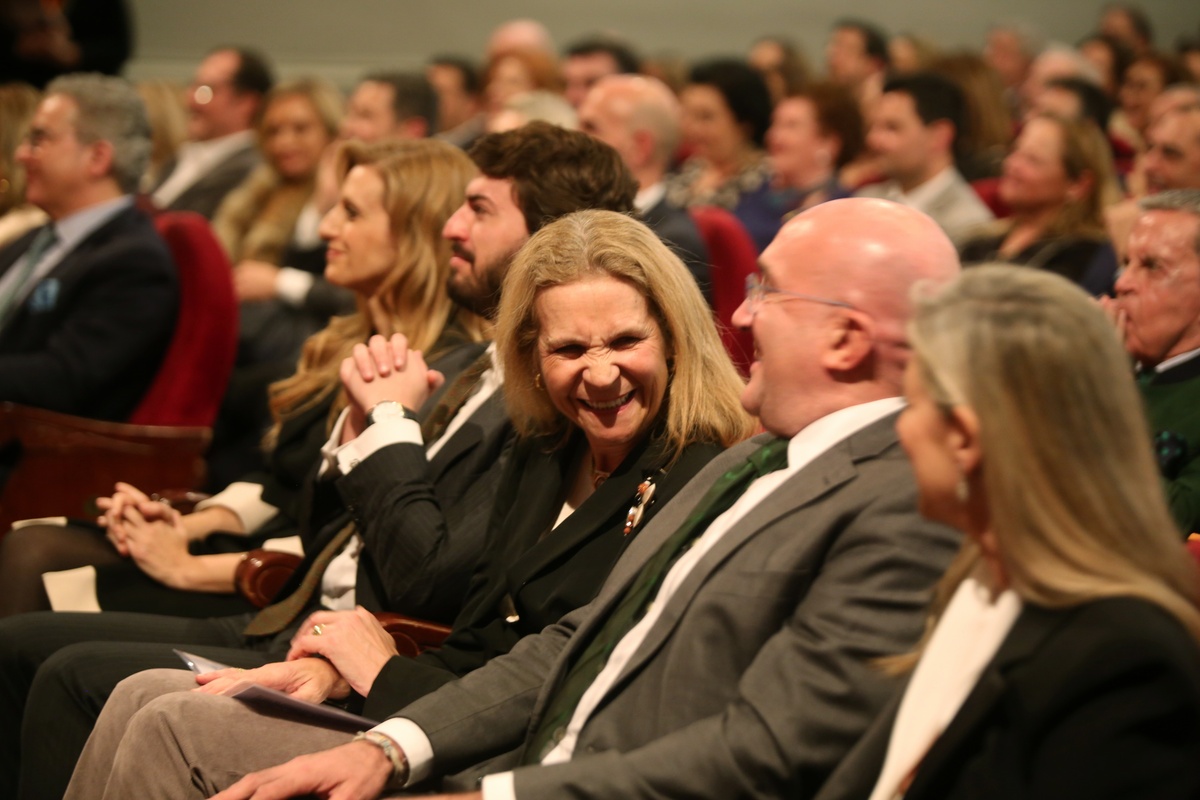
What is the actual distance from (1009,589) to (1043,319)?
0.82 ft

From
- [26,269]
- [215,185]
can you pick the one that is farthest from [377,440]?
[215,185]

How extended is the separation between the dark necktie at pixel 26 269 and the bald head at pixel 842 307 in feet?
8.51

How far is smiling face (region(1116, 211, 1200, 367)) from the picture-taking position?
2.39 m

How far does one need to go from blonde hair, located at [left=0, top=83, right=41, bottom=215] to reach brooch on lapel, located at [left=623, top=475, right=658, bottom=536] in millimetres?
3454

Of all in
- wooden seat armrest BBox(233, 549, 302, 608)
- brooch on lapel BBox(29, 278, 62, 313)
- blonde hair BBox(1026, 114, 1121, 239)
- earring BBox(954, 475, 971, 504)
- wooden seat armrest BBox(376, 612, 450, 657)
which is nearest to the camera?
earring BBox(954, 475, 971, 504)

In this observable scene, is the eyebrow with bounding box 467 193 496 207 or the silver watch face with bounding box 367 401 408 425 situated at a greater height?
the eyebrow with bounding box 467 193 496 207

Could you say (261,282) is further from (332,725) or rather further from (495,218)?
(332,725)

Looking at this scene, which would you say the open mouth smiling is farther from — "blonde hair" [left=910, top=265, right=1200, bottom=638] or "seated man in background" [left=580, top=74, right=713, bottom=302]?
"seated man in background" [left=580, top=74, right=713, bottom=302]

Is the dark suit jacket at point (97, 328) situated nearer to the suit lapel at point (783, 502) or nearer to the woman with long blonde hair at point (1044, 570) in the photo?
the suit lapel at point (783, 502)

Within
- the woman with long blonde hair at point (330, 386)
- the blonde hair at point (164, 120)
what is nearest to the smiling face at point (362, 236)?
the woman with long blonde hair at point (330, 386)

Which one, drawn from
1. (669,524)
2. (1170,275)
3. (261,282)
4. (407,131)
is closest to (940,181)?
(407,131)

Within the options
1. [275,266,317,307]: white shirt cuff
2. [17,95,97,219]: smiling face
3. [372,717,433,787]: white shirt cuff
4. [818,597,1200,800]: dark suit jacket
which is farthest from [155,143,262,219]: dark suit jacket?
[818,597,1200,800]: dark suit jacket

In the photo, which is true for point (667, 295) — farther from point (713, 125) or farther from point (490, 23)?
point (490, 23)

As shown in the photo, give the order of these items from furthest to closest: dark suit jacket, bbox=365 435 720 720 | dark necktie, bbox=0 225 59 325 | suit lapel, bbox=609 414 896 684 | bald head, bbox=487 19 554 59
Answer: bald head, bbox=487 19 554 59 → dark necktie, bbox=0 225 59 325 → dark suit jacket, bbox=365 435 720 720 → suit lapel, bbox=609 414 896 684
